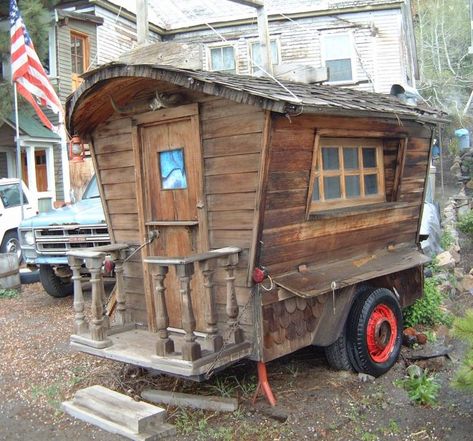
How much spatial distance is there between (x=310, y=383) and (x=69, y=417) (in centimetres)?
209

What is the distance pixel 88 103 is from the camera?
204 inches

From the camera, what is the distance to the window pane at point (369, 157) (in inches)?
232

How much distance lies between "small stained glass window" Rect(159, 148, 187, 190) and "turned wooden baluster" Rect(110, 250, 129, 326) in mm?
866

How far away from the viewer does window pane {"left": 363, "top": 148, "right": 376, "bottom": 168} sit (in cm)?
590

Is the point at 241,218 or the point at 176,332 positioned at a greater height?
the point at 241,218

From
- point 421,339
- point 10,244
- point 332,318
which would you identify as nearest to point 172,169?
point 332,318

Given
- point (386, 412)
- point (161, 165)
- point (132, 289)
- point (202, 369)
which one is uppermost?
point (161, 165)

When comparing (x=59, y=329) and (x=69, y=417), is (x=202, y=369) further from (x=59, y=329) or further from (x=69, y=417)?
(x=59, y=329)

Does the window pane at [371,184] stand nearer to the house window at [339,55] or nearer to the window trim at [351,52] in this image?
the window trim at [351,52]

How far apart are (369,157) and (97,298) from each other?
3.07m

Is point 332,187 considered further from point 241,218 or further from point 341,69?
point 341,69

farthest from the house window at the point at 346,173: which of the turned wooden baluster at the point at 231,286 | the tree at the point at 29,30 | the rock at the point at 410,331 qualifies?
the tree at the point at 29,30

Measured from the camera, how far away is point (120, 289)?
5.55 meters

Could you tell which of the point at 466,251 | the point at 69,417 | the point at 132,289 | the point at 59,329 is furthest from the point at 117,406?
the point at 466,251
